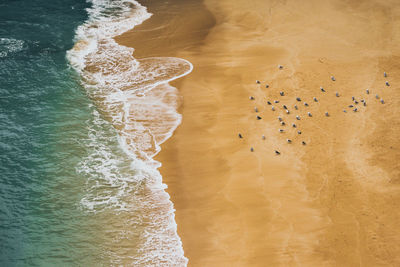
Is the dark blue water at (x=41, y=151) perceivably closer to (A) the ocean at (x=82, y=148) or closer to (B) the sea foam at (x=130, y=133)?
(A) the ocean at (x=82, y=148)

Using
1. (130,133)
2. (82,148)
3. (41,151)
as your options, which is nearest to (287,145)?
(130,133)

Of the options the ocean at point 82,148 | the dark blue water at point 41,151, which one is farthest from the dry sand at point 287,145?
the dark blue water at point 41,151

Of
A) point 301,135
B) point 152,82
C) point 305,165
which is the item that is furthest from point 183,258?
point 152,82

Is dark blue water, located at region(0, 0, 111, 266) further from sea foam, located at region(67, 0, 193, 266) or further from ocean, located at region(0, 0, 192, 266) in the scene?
sea foam, located at region(67, 0, 193, 266)

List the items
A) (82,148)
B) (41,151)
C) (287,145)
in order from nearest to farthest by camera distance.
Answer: (287,145) < (41,151) < (82,148)

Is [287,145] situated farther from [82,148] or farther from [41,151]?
[41,151]
